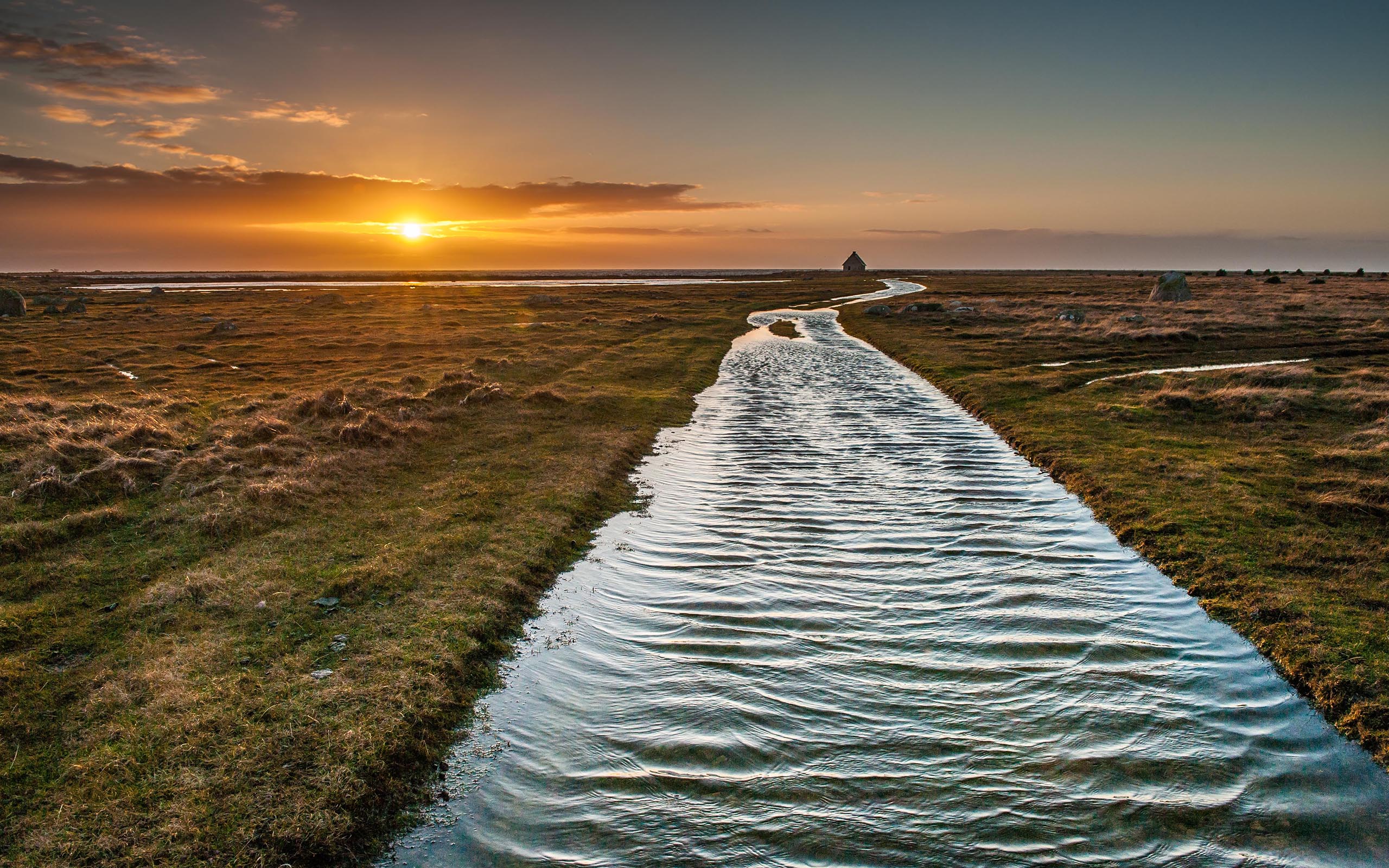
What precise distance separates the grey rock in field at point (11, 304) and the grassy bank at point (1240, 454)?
2993 inches

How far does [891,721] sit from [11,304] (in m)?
83.8

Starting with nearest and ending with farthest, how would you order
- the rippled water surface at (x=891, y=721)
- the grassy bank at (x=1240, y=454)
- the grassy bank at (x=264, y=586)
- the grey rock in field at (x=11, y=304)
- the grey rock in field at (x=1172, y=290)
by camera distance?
the rippled water surface at (x=891, y=721), the grassy bank at (x=264, y=586), the grassy bank at (x=1240, y=454), the grey rock in field at (x=11, y=304), the grey rock in field at (x=1172, y=290)

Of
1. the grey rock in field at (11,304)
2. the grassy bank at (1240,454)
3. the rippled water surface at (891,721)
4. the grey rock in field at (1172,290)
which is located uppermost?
the grey rock in field at (1172,290)

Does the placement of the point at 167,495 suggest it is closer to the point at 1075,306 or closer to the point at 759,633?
the point at 759,633

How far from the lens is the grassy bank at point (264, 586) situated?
265 inches

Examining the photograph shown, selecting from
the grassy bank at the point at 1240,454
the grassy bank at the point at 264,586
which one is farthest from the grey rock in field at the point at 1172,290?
the grassy bank at the point at 264,586

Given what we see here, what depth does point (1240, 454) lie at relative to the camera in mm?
18672

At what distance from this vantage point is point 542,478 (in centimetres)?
1762

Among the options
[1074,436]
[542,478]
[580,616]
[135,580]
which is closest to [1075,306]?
[1074,436]

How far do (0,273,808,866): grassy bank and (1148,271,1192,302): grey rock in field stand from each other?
207 ft

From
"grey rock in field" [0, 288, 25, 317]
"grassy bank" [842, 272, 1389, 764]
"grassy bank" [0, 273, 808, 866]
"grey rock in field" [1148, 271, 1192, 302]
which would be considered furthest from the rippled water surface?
"grey rock in field" [0, 288, 25, 317]

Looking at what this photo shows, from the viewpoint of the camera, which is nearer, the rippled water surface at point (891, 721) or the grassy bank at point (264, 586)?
the rippled water surface at point (891, 721)

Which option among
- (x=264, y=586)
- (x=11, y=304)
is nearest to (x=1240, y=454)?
(x=264, y=586)

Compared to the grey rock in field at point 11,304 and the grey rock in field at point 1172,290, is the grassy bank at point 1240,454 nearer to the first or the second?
the grey rock in field at point 1172,290
